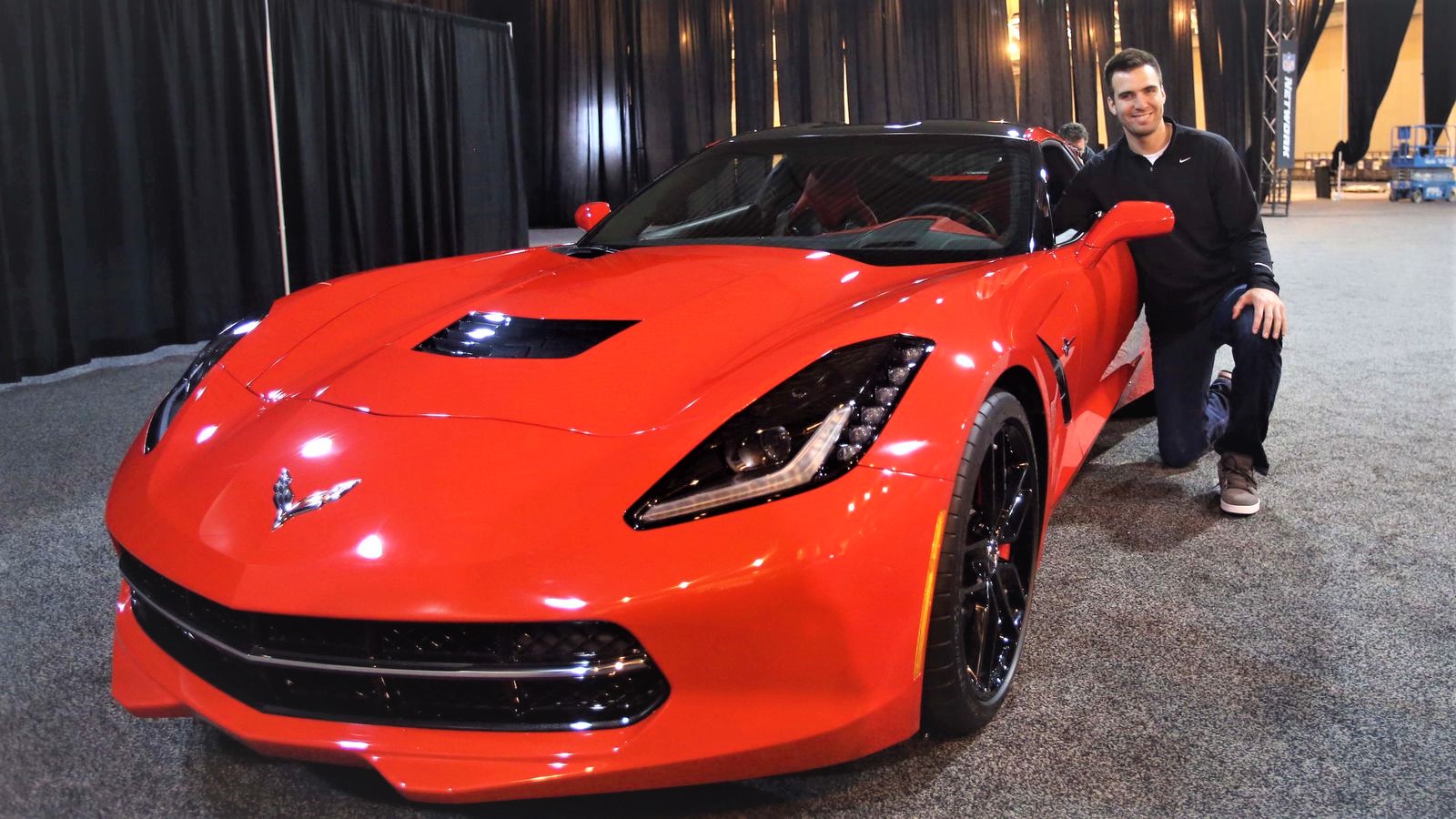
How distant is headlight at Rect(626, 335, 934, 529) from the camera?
4.39 ft

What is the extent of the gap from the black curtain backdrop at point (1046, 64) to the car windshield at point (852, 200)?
47.8 ft

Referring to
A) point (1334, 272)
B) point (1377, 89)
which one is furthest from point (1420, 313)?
point (1377, 89)

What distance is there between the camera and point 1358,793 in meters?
1.54

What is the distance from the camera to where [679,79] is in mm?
15484

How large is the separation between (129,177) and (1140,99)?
4673mm

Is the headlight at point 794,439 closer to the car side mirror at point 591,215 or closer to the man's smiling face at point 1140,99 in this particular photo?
the car side mirror at point 591,215

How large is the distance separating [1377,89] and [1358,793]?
2256cm

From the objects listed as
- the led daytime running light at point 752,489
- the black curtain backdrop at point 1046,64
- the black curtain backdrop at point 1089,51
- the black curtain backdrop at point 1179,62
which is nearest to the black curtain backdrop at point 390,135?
the led daytime running light at point 752,489

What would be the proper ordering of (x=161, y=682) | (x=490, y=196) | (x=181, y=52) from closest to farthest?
(x=161, y=682) < (x=181, y=52) < (x=490, y=196)

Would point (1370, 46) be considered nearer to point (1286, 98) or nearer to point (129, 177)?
point (1286, 98)

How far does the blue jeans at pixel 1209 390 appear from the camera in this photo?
9.19 feet

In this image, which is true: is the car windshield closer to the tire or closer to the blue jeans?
the tire

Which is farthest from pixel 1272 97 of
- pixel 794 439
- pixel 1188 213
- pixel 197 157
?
pixel 794 439

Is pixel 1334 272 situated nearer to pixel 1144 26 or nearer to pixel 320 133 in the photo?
pixel 320 133
